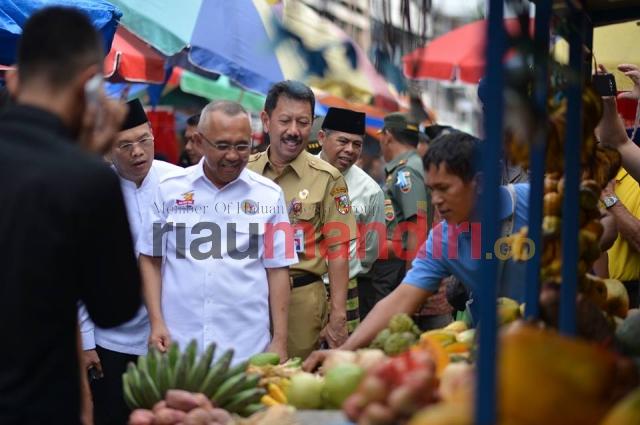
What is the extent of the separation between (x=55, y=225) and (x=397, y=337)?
176cm

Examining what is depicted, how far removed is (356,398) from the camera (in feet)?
10.8

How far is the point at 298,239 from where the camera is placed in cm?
682

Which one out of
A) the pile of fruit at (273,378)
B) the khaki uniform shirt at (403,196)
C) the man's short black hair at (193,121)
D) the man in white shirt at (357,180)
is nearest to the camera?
the pile of fruit at (273,378)

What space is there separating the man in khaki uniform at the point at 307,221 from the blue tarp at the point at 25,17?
1.26 meters

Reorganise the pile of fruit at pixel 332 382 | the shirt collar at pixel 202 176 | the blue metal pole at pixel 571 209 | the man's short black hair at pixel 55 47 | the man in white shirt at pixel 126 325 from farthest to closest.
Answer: the man in white shirt at pixel 126 325
the shirt collar at pixel 202 176
the pile of fruit at pixel 332 382
the blue metal pole at pixel 571 209
the man's short black hair at pixel 55 47

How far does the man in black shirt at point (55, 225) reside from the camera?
3059 mm

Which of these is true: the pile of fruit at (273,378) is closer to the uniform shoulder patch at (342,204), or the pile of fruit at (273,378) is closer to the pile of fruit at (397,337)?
the pile of fruit at (397,337)

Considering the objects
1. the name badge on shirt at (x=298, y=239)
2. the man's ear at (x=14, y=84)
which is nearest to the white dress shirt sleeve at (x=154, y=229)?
the name badge on shirt at (x=298, y=239)

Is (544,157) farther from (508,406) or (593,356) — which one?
(508,406)

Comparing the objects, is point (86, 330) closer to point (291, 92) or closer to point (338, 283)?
point (338, 283)

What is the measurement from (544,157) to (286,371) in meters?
1.55

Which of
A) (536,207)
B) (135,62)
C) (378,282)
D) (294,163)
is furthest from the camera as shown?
(135,62)

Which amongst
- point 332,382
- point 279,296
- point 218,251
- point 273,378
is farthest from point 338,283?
point 332,382

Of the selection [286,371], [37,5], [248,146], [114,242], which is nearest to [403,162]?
[248,146]
